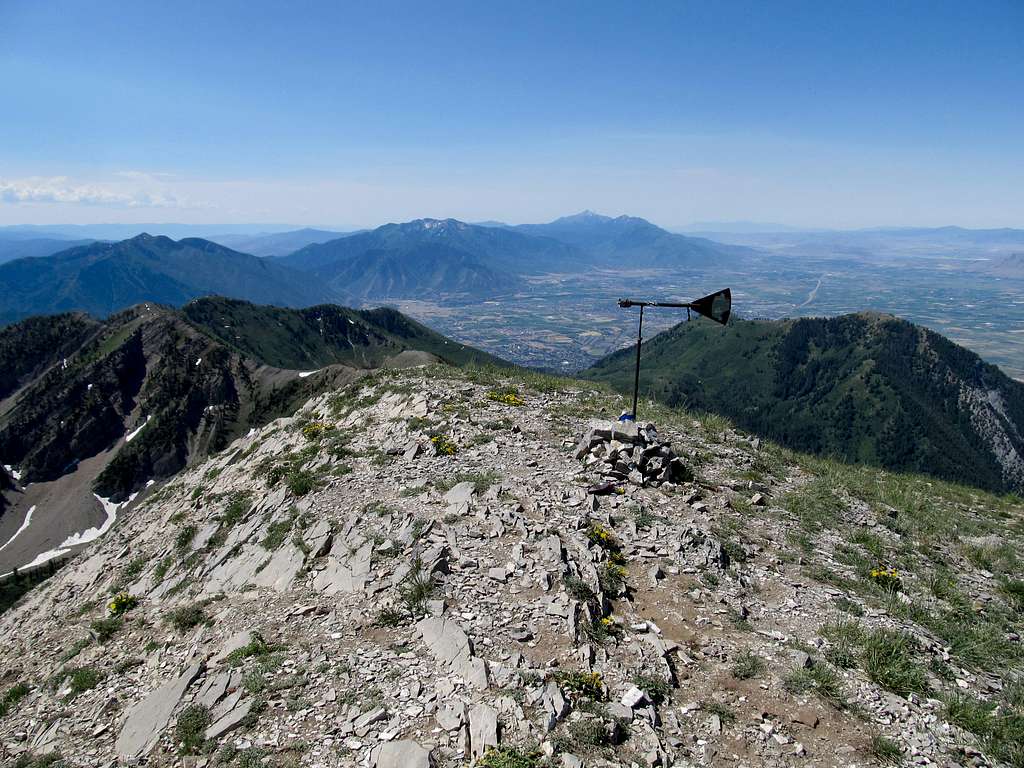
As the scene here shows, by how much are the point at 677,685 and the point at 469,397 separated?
17.9 m

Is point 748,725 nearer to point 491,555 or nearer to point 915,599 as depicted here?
point 491,555

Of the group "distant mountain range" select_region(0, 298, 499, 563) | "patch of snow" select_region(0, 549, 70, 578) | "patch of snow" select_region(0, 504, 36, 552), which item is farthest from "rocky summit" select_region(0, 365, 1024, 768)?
"patch of snow" select_region(0, 504, 36, 552)

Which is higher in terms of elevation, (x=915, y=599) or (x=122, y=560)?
(x=915, y=599)

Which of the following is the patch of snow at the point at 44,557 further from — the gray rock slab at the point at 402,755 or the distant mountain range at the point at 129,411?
the gray rock slab at the point at 402,755

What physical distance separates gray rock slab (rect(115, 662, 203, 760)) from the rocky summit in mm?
65

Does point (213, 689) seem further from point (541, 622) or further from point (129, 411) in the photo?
point (129, 411)

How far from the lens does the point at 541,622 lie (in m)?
10.9

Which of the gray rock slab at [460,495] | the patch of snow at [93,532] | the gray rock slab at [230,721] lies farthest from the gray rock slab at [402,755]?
the patch of snow at [93,532]

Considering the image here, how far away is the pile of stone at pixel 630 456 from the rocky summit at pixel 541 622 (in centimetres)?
10

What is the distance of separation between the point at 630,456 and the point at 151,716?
15.0m

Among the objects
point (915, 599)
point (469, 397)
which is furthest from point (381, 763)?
point (469, 397)

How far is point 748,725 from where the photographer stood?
8.74 meters

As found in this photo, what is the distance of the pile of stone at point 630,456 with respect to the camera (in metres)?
17.5

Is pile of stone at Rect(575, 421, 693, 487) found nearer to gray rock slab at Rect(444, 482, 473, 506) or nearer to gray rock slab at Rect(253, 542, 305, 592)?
gray rock slab at Rect(444, 482, 473, 506)
